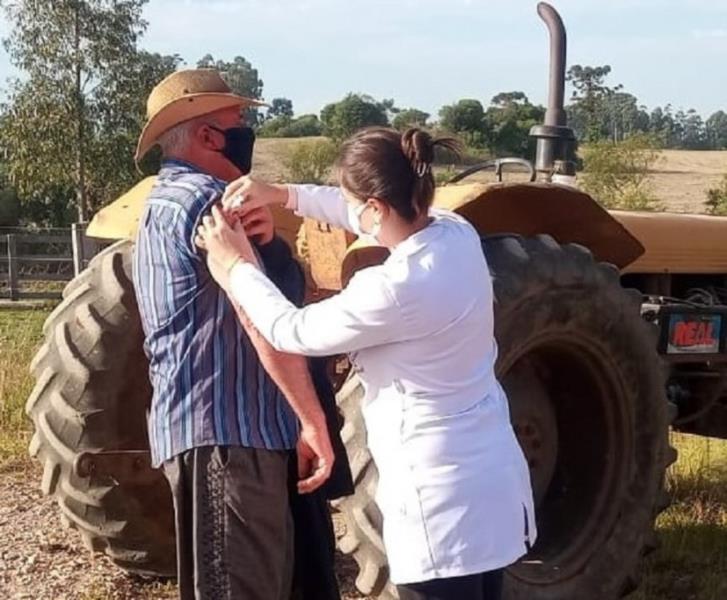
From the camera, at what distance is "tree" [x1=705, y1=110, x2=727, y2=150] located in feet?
306

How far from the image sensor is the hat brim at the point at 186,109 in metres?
3.36

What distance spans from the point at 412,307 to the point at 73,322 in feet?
7.89

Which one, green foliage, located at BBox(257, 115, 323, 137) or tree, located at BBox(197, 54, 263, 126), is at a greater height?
tree, located at BBox(197, 54, 263, 126)

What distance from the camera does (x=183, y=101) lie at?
3.36m

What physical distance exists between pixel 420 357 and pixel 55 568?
114 inches

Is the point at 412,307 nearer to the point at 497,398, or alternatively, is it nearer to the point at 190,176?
the point at 497,398

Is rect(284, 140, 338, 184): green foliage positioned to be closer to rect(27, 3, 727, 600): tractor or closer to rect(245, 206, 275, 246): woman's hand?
rect(27, 3, 727, 600): tractor

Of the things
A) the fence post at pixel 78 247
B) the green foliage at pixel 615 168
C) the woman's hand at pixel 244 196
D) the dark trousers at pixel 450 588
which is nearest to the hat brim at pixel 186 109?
the woman's hand at pixel 244 196

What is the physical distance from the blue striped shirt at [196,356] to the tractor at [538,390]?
113cm

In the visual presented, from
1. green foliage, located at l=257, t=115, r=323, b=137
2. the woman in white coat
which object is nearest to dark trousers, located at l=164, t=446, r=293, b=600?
the woman in white coat

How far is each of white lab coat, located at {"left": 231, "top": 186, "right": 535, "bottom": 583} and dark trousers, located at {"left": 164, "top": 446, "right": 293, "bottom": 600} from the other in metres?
0.42

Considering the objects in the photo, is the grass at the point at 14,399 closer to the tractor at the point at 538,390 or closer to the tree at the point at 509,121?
the tractor at the point at 538,390

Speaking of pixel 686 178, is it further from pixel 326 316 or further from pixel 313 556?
pixel 326 316

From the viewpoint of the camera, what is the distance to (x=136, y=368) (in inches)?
188
